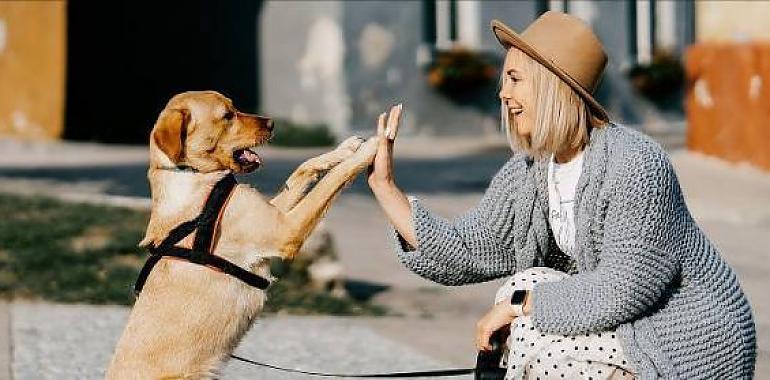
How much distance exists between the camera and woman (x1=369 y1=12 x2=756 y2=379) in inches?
185

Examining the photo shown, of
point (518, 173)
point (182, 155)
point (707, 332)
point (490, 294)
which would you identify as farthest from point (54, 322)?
point (707, 332)

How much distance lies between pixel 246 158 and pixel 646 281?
1478mm

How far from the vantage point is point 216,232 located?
524 centimetres

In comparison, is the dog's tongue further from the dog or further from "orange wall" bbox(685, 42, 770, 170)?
"orange wall" bbox(685, 42, 770, 170)

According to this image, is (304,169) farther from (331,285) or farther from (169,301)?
(331,285)

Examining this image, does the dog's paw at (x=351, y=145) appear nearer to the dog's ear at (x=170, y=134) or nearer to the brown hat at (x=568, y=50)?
the dog's ear at (x=170, y=134)

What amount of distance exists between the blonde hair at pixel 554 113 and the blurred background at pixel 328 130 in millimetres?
3004

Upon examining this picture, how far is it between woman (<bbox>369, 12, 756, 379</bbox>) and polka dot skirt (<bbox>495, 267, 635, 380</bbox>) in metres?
0.02

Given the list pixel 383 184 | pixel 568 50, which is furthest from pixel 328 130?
pixel 568 50

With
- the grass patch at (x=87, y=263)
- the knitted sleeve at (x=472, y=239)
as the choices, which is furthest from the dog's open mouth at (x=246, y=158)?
the grass patch at (x=87, y=263)

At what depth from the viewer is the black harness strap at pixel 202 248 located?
16.9ft

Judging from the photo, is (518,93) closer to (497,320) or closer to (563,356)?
(497,320)

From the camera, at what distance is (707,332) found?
15.5 feet

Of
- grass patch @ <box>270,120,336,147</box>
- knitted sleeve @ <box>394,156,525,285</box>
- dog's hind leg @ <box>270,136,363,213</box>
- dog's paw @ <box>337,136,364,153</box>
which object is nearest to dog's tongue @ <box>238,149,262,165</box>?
dog's hind leg @ <box>270,136,363,213</box>
